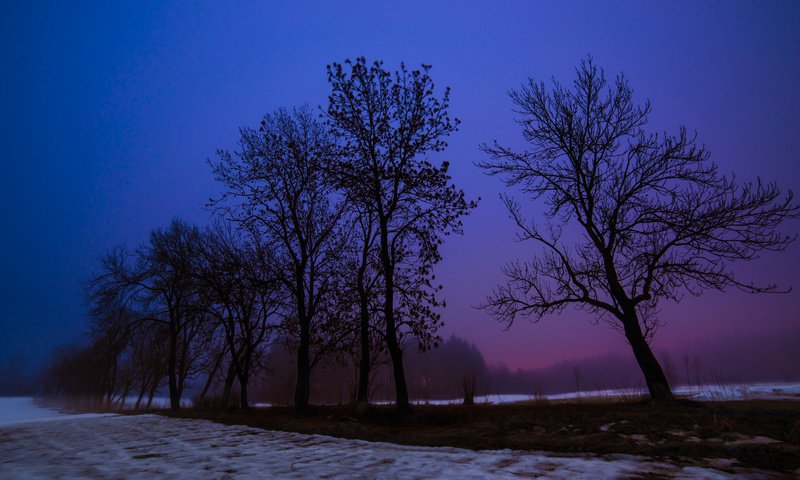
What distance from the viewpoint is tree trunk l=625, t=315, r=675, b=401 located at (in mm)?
10844

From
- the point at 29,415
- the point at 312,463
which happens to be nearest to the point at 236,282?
the point at 312,463

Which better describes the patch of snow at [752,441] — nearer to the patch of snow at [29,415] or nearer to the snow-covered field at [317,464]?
Result: the snow-covered field at [317,464]

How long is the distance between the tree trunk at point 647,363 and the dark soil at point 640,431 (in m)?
0.89

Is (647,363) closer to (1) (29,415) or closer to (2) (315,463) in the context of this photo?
(2) (315,463)

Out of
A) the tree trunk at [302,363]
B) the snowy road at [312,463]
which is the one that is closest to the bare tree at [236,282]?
the tree trunk at [302,363]

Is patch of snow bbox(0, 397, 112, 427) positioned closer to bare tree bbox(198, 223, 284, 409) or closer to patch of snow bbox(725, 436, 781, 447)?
bare tree bbox(198, 223, 284, 409)

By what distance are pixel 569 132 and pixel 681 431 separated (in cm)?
1129

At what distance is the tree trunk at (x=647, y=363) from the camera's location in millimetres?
10844

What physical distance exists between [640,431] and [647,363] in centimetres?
597

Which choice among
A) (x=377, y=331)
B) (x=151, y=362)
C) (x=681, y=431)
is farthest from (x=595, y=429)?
(x=151, y=362)

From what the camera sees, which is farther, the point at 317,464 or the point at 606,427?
the point at 606,427

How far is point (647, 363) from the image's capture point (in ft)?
37.8

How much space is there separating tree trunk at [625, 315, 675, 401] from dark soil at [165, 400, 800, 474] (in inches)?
35.0

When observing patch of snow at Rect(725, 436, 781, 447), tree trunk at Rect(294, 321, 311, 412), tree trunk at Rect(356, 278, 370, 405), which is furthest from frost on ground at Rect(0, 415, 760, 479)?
tree trunk at Rect(356, 278, 370, 405)
